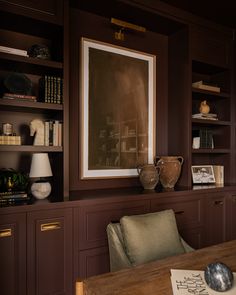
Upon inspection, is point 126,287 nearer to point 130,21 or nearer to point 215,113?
point 130,21

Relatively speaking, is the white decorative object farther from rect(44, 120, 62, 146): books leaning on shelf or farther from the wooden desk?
the wooden desk

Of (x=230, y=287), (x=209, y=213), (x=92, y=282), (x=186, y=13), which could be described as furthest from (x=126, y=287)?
(x=186, y=13)

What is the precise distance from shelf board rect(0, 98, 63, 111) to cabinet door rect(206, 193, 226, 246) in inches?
67.7

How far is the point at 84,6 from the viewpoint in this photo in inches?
95.0

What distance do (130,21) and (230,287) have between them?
244 centimetres

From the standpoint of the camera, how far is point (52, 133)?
2.12m

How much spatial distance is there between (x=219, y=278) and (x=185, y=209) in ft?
5.08

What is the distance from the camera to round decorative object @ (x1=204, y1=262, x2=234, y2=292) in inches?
38.6

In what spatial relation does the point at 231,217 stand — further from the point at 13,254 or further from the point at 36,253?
the point at 13,254

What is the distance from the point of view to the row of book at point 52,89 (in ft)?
6.81

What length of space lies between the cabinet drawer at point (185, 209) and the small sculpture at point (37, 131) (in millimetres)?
1074

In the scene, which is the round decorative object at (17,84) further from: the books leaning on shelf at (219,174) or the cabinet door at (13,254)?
the books leaning on shelf at (219,174)

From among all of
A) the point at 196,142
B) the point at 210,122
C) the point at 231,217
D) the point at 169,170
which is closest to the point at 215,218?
the point at 231,217

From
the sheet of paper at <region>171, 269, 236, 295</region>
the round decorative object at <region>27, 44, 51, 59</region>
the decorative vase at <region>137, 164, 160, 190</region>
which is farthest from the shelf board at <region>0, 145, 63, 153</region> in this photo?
the sheet of paper at <region>171, 269, 236, 295</region>
